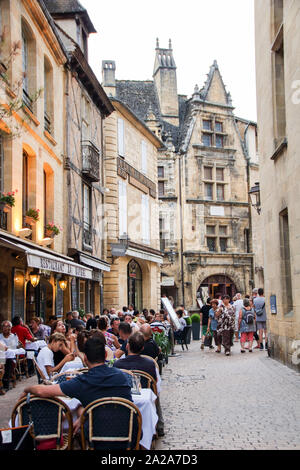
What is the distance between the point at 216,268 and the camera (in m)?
34.9

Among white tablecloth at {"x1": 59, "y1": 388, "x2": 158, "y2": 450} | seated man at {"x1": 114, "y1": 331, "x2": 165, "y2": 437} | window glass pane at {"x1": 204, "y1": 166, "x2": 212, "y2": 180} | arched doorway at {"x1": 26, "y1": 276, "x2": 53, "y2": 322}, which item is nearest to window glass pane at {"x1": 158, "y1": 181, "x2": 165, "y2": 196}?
window glass pane at {"x1": 204, "y1": 166, "x2": 212, "y2": 180}

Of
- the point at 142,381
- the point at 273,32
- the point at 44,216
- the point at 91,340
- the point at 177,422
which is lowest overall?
the point at 177,422

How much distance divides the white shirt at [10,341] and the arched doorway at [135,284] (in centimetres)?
1519

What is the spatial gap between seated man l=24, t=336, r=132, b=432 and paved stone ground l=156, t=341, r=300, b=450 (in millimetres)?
1745

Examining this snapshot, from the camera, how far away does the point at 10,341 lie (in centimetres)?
978

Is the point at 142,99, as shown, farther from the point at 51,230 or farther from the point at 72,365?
the point at 72,365

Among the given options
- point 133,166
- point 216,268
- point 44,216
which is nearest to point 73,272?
point 44,216

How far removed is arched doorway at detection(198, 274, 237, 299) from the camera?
3456 cm

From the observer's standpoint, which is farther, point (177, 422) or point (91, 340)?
point (177, 422)

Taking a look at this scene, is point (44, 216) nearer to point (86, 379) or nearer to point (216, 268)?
point (86, 379)

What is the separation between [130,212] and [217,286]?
40.5 feet

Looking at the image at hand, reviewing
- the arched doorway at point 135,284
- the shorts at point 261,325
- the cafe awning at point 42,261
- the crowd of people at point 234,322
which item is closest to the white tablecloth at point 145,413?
the cafe awning at point 42,261

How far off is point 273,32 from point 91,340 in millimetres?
10480

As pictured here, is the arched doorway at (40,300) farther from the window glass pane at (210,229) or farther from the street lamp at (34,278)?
the window glass pane at (210,229)
